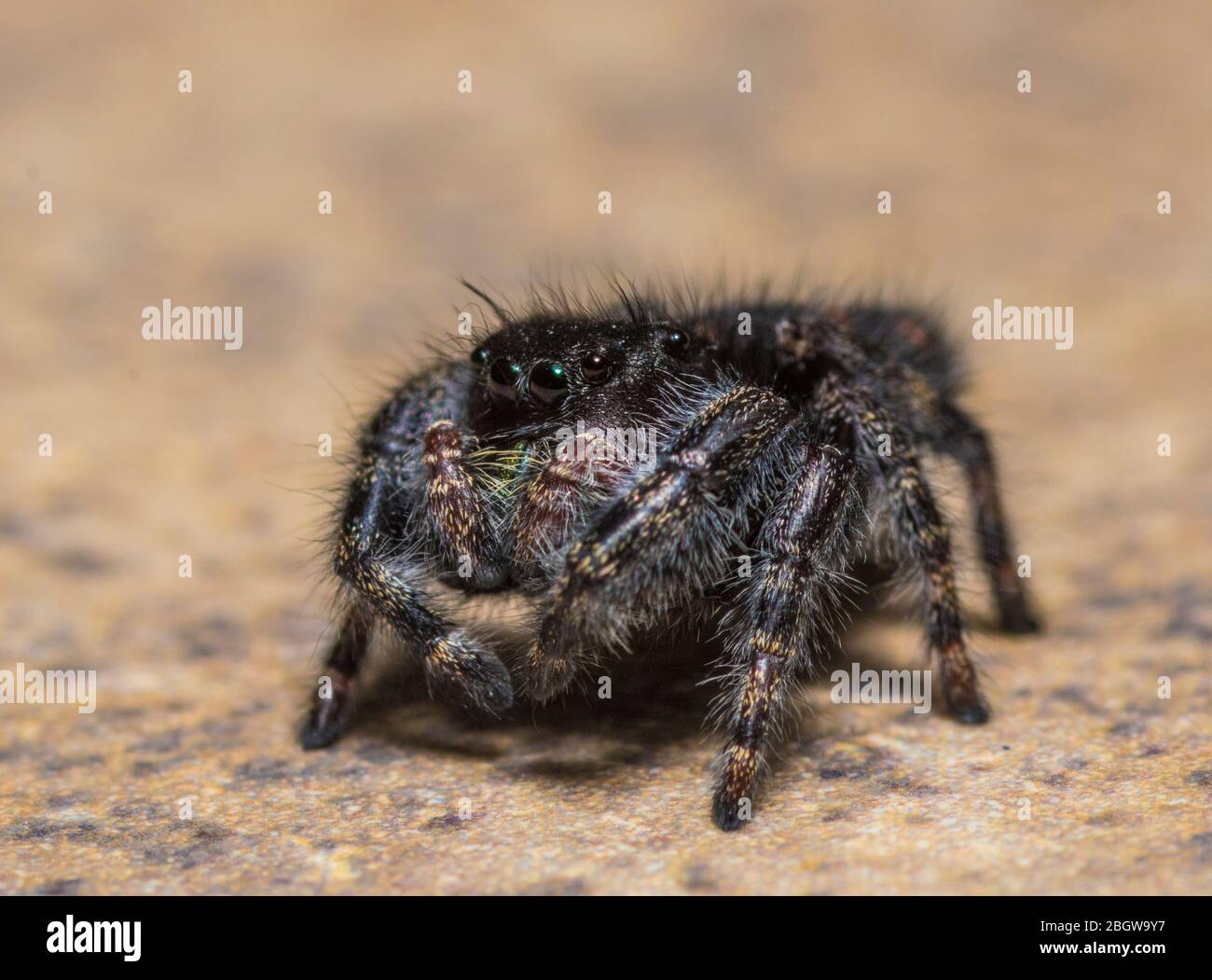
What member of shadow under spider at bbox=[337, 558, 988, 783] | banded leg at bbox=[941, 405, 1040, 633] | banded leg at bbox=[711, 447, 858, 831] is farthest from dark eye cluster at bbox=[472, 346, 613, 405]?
banded leg at bbox=[941, 405, 1040, 633]

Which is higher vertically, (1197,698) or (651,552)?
(651,552)

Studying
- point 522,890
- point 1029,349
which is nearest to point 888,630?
point 522,890

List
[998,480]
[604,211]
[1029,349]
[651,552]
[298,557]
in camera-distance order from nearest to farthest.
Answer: [651,552] < [998,480] < [298,557] < [1029,349] < [604,211]

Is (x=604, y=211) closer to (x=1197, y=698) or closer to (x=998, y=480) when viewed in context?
(x=998, y=480)

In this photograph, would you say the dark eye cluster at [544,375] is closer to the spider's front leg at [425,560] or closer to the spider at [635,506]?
the spider at [635,506]

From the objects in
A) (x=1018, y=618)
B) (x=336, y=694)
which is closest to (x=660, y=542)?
(x=336, y=694)

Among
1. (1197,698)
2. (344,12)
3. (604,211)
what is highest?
(344,12)
